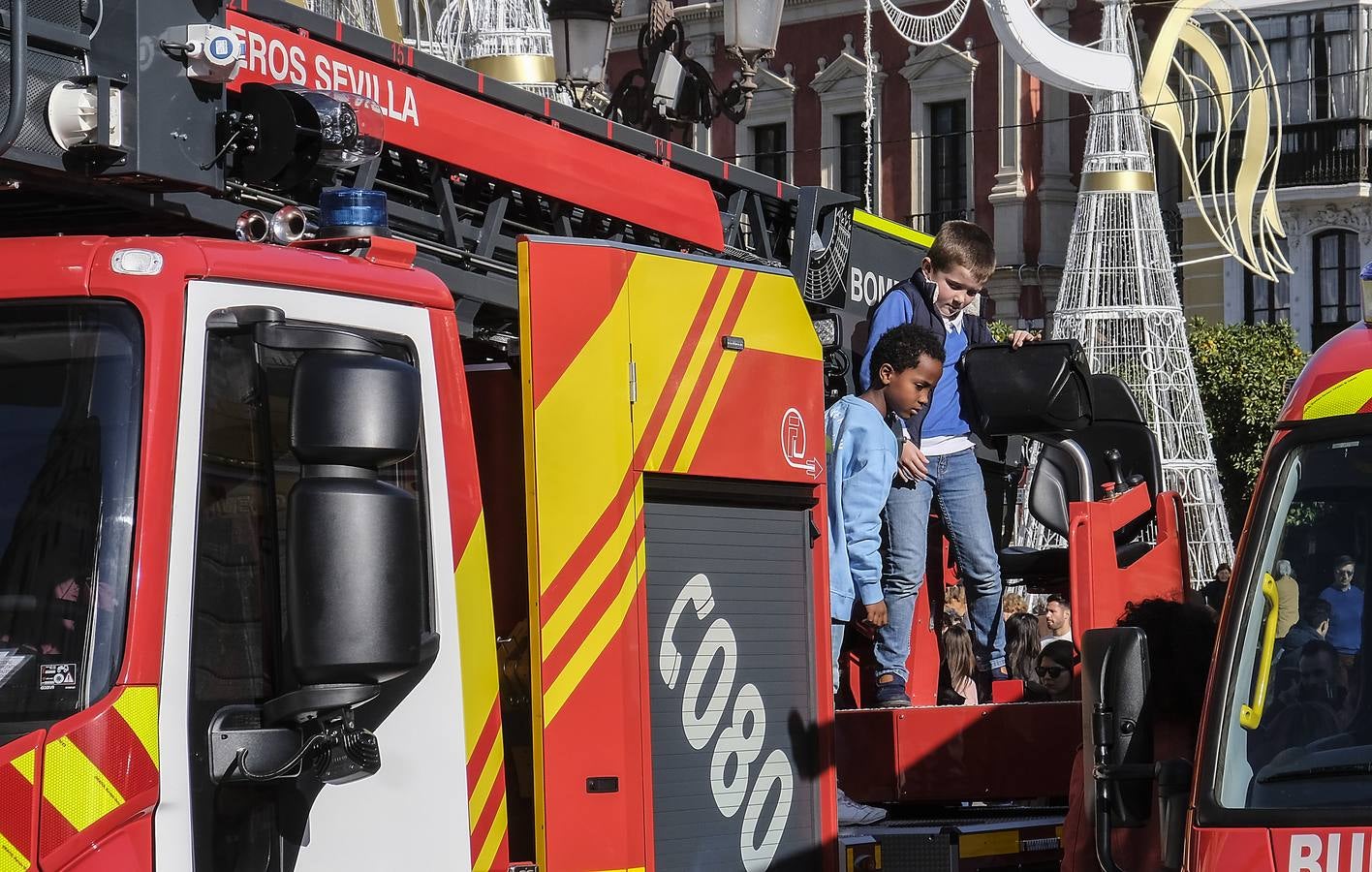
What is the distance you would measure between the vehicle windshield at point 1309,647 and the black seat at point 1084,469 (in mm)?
2070

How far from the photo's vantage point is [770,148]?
45.0m

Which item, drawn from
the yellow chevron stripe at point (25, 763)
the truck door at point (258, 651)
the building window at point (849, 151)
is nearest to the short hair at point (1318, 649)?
the truck door at point (258, 651)

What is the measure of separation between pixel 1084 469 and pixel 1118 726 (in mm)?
2326

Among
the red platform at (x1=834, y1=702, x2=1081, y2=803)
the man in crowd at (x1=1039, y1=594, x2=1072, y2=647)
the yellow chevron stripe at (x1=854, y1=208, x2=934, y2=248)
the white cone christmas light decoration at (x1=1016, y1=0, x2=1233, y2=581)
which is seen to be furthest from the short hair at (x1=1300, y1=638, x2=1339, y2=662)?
the white cone christmas light decoration at (x1=1016, y1=0, x2=1233, y2=581)

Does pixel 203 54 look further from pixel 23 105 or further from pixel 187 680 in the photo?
pixel 187 680

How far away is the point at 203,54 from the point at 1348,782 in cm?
270

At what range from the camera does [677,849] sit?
496 cm

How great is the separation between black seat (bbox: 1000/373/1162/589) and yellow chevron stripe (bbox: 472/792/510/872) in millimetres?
2621

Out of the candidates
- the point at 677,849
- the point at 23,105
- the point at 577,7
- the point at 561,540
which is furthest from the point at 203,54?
the point at 577,7

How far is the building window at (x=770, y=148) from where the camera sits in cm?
4466

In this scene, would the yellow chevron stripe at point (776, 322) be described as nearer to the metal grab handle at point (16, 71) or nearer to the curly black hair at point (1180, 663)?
the curly black hair at point (1180, 663)

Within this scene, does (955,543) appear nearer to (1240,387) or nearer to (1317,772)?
(1317,772)

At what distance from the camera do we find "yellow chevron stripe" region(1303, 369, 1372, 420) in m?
4.20

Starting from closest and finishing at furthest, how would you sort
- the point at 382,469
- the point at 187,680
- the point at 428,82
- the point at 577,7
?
1. the point at 187,680
2. the point at 382,469
3. the point at 428,82
4. the point at 577,7
